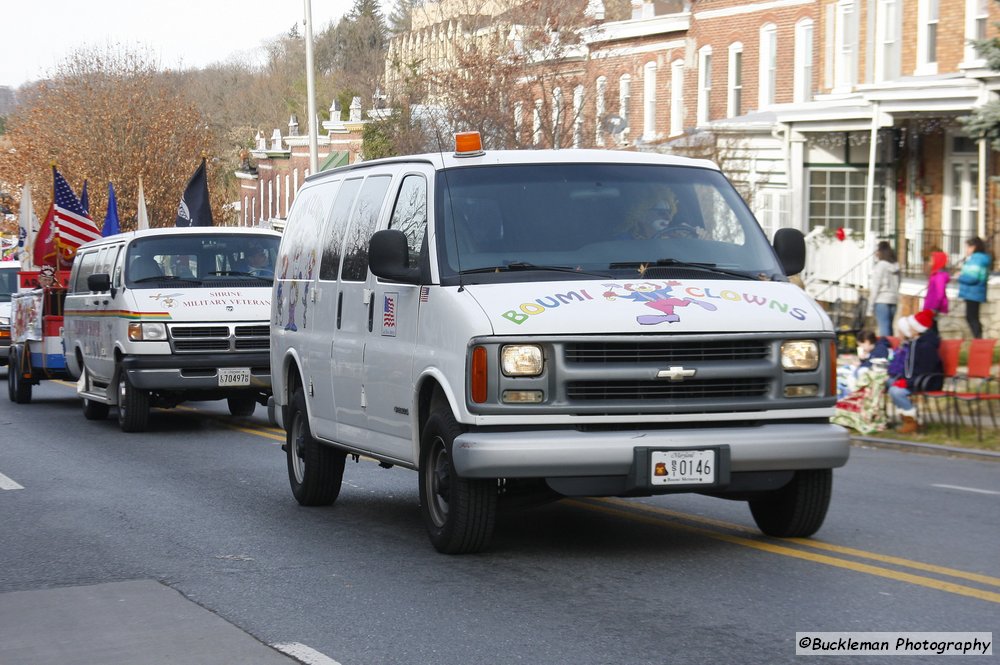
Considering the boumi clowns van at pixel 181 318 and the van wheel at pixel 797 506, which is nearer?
the van wheel at pixel 797 506

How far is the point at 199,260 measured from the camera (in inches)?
707

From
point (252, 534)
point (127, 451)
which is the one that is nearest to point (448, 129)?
point (127, 451)

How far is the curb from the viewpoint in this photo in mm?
15266

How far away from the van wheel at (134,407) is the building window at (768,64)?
74.2 feet

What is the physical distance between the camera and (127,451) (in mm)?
15625

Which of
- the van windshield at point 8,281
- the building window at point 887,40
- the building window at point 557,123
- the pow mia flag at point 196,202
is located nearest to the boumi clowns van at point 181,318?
the pow mia flag at point 196,202

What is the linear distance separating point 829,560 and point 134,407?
35.5 ft

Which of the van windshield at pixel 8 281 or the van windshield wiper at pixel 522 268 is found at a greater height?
the van windshield wiper at pixel 522 268

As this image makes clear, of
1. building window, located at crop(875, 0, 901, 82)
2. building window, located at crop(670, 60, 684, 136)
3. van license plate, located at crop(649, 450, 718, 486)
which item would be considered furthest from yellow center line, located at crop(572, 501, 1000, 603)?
building window, located at crop(670, 60, 684, 136)

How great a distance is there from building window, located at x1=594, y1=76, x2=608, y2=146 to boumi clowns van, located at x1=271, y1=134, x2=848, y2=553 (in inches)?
1112

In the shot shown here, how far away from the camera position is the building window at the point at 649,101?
4146 cm

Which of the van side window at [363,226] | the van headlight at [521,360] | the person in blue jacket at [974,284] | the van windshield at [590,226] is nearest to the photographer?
the van headlight at [521,360]

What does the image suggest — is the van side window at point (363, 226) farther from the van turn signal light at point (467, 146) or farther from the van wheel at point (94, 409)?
the van wheel at point (94, 409)

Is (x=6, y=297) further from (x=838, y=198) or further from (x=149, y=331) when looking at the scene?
(x=838, y=198)
